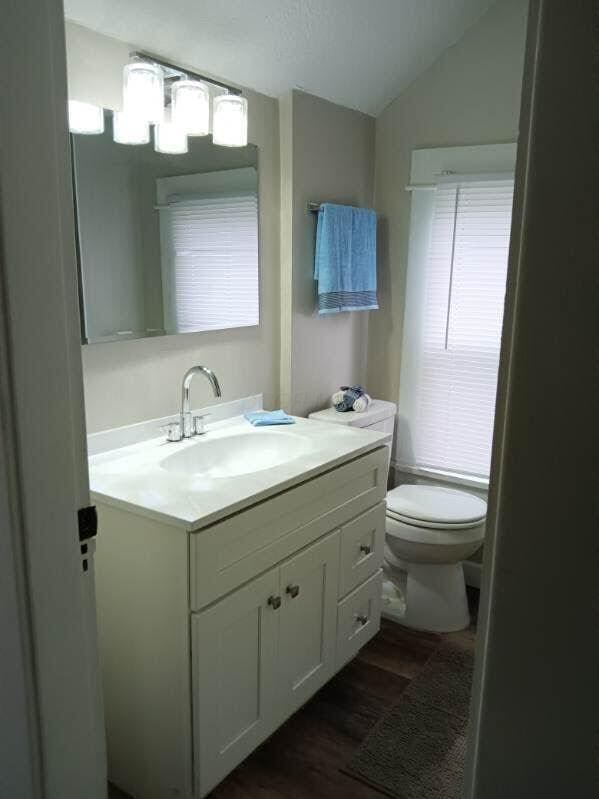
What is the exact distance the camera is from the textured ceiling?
5.77ft

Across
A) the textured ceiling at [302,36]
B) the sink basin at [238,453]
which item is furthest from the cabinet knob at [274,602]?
the textured ceiling at [302,36]

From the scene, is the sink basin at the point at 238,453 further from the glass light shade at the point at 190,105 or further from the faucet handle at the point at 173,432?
the glass light shade at the point at 190,105

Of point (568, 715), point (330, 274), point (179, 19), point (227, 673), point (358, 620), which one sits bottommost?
point (358, 620)

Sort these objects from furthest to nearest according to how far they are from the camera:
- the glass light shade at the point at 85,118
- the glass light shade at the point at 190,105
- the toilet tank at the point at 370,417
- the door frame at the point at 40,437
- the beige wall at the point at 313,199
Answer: the toilet tank at the point at 370,417, the beige wall at the point at 313,199, the glass light shade at the point at 190,105, the glass light shade at the point at 85,118, the door frame at the point at 40,437

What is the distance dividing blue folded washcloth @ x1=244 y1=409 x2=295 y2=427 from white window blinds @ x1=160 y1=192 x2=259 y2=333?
343 mm

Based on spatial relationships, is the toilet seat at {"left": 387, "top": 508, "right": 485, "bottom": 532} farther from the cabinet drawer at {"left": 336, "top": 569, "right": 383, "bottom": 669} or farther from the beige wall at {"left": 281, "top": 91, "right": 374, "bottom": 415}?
the beige wall at {"left": 281, "top": 91, "right": 374, "bottom": 415}

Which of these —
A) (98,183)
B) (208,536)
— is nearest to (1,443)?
(208,536)

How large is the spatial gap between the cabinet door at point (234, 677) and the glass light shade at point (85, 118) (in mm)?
1308

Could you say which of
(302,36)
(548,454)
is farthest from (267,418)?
(548,454)

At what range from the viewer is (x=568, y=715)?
0.51 m

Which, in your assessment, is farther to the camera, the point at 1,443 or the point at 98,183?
the point at 98,183

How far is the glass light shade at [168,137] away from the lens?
192cm

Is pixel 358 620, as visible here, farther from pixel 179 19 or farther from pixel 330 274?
pixel 179 19

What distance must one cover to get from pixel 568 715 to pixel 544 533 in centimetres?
15
